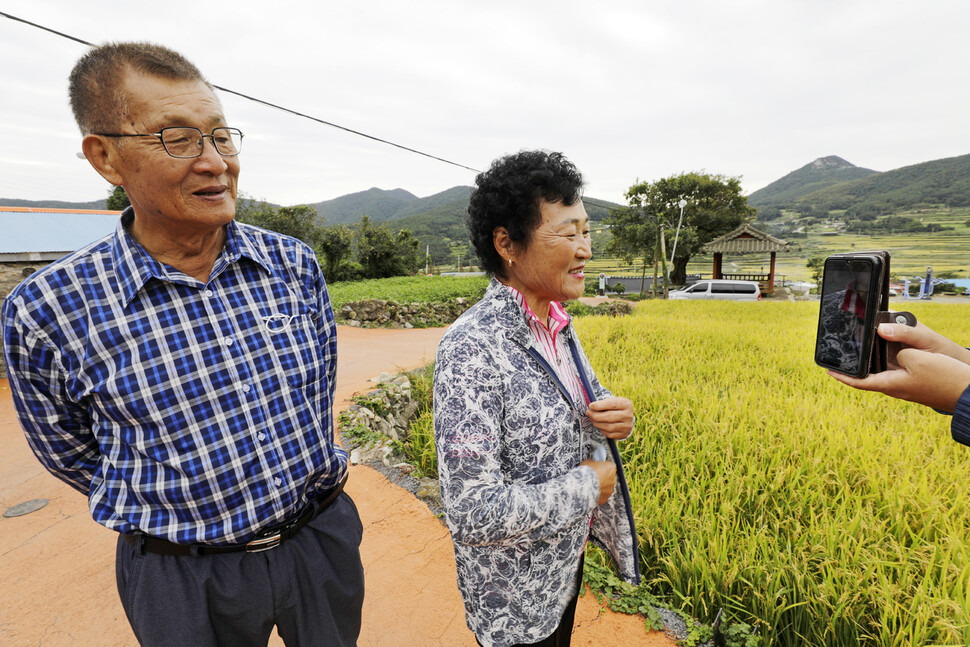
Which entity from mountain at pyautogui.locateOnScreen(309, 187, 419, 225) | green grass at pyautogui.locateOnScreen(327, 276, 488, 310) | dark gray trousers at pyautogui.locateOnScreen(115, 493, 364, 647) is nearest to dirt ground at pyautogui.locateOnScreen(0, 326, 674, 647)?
dark gray trousers at pyautogui.locateOnScreen(115, 493, 364, 647)

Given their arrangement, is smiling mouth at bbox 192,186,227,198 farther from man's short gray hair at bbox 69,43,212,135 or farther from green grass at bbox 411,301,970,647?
green grass at bbox 411,301,970,647

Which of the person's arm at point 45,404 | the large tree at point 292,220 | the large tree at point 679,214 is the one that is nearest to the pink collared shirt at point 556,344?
the person's arm at point 45,404

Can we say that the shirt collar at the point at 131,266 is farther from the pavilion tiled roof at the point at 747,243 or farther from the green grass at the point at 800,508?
the pavilion tiled roof at the point at 747,243

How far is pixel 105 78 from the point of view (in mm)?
1110

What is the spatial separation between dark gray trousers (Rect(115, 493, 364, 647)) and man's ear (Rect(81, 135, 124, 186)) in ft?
3.28

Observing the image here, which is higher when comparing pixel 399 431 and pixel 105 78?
pixel 105 78

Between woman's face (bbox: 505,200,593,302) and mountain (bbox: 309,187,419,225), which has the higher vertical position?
mountain (bbox: 309,187,419,225)

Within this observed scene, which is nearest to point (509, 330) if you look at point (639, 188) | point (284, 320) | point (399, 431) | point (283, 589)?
point (284, 320)

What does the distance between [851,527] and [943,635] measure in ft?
1.74

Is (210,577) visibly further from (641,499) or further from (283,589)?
(641,499)

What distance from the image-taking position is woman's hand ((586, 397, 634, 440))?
120cm

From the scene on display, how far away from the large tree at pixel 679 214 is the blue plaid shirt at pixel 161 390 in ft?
88.7

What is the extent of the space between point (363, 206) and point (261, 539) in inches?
5405

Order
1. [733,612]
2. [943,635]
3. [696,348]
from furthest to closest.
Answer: [696,348]
[733,612]
[943,635]
